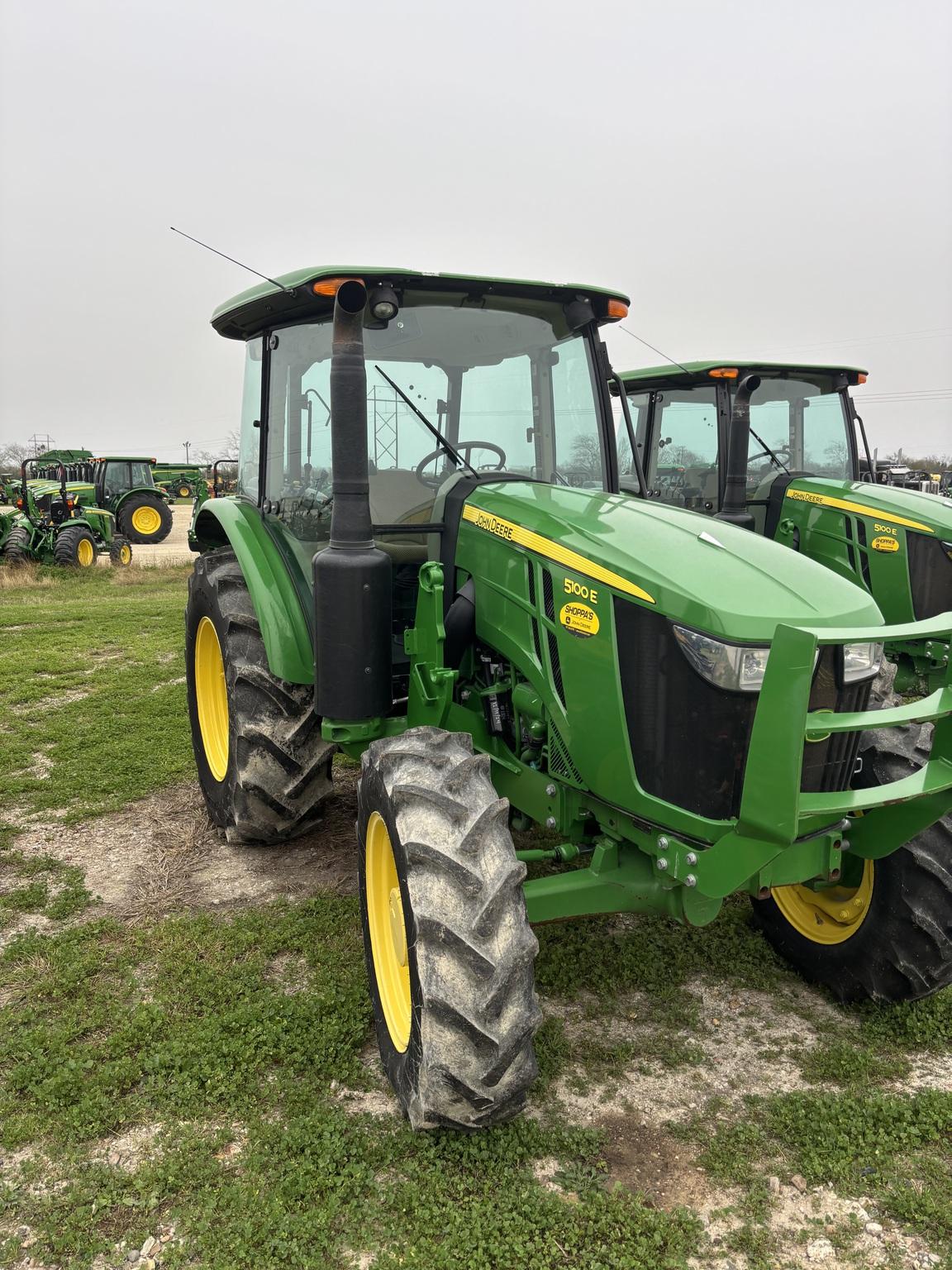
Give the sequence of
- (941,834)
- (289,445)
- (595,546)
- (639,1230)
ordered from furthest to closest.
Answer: (289,445)
(941,834)
(595,546)
(639,1230)

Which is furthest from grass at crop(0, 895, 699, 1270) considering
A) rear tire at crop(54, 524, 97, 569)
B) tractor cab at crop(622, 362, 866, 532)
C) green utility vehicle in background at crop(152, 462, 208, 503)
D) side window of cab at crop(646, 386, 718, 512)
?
green utility vehicle in background at crop(152, 462, 208, 503)

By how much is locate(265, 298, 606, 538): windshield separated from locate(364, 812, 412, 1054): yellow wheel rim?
50.2 inches

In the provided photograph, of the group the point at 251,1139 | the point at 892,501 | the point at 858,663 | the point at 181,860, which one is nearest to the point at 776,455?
the point at 892,501

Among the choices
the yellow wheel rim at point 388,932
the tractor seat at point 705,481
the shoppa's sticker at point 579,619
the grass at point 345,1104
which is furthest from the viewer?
the tractor seat at point 705,481

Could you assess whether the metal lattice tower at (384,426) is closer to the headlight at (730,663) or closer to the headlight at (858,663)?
the headlight at (730,663)

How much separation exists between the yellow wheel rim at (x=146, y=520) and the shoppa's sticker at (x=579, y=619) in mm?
20980

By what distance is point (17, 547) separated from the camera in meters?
16.8

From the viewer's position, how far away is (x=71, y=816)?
5.04m

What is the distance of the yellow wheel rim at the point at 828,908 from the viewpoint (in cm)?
328

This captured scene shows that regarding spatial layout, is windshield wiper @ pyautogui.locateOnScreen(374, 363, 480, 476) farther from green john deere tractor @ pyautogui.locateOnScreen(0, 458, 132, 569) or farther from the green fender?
green john deere tractor @ pyautogui.locateOnScreen(0, 458, 132, 569)

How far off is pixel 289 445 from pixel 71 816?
243 cm

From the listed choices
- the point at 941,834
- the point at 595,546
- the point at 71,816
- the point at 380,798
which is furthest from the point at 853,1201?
the point at 71,816

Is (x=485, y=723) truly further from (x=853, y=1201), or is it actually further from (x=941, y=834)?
(x=853, y=1201)

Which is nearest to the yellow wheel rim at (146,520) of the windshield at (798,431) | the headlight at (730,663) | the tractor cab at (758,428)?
the tractor cab at (758,428)
